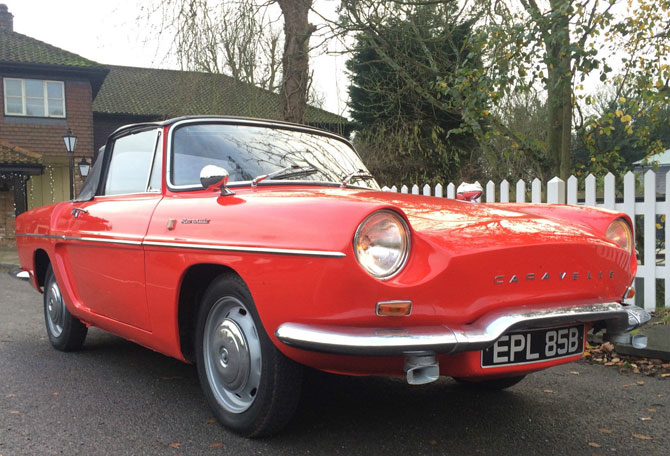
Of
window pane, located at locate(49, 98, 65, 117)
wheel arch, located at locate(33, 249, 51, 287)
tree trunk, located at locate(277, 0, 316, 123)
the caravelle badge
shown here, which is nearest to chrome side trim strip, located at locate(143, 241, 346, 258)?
the caravelle badge

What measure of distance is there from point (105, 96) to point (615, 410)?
29.0 metres

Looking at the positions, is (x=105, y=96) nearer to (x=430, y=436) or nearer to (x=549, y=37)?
(x=549, y=37)

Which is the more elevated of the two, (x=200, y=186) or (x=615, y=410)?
(x=200, y=186)

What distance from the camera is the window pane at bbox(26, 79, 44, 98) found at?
21406 mm

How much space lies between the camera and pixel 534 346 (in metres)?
2.48

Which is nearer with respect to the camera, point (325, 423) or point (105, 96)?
point (325, 423)

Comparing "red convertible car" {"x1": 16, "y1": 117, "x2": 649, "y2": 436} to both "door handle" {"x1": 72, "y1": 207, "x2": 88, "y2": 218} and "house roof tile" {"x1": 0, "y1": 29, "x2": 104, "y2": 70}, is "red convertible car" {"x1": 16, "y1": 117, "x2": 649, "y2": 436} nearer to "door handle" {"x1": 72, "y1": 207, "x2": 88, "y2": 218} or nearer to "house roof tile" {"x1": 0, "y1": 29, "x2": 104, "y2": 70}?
"door handle" {"x1": 72, "y1": 207, "x2": 88, "y2": 218}

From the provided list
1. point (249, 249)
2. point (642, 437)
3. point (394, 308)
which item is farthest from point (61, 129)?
point (642, 437)

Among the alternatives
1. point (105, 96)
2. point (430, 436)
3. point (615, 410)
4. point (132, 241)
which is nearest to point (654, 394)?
point (615, 410)

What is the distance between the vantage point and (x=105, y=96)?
2858cm

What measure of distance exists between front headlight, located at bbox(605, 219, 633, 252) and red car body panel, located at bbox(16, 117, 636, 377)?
0.14 feet

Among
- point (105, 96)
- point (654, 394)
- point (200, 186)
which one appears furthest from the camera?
point (105, 96)

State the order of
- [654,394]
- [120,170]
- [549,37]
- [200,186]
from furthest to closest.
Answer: [549,37] → [120,170] → [654,394] → [200,186]

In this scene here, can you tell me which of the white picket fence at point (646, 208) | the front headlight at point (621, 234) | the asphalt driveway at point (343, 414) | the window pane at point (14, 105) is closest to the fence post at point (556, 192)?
the white picket fence at point (646, 208)
